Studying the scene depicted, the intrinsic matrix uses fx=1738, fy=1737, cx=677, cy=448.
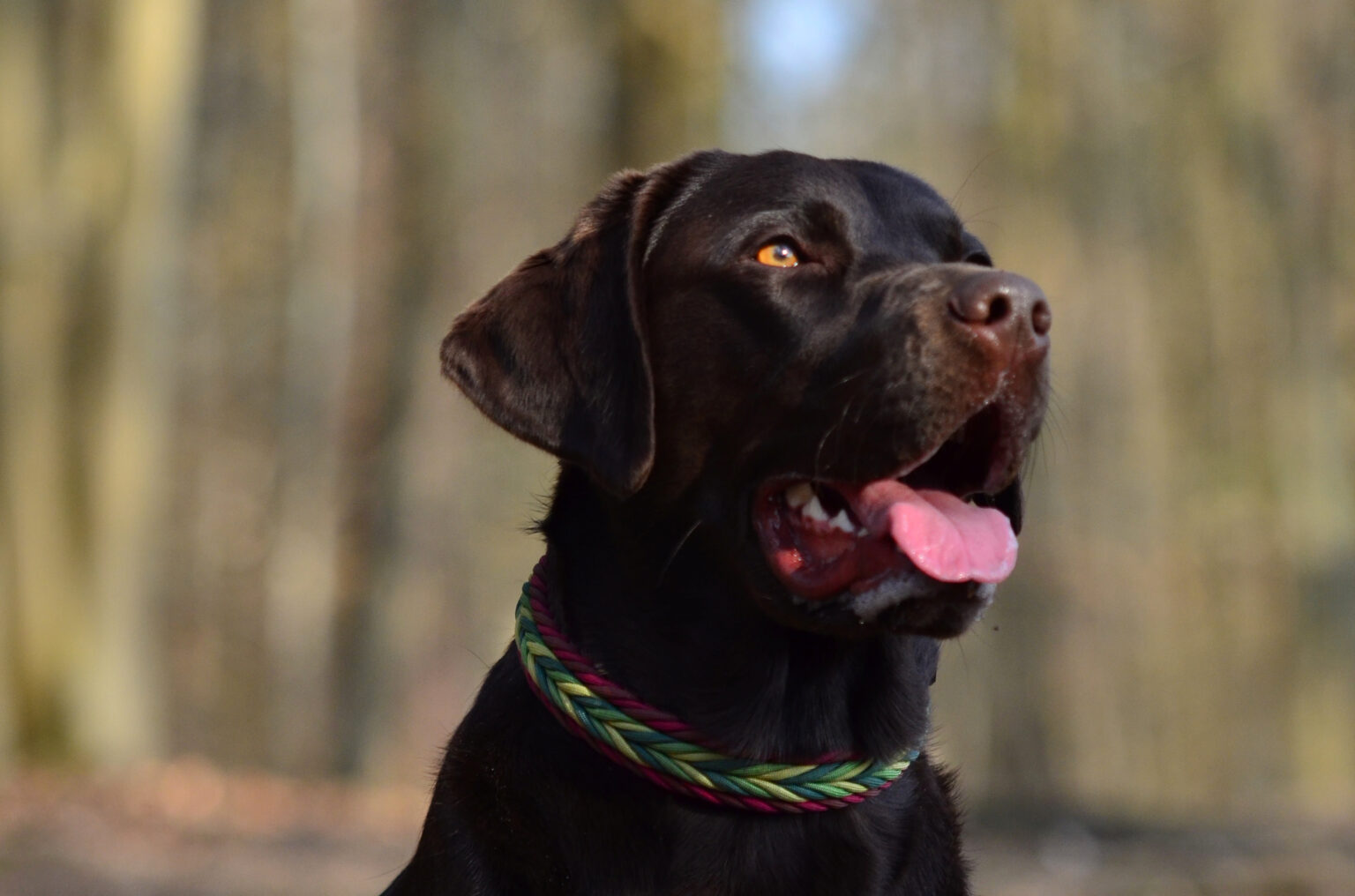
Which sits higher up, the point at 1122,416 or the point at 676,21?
the point at 676,21

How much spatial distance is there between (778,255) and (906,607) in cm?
87

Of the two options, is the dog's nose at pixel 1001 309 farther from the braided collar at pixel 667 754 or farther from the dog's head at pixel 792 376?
the braided collar at pixel 667 754

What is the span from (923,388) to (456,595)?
86.5ft

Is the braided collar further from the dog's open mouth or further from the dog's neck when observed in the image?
the dog's open mouth

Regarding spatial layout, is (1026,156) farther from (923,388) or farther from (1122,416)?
(923,388)

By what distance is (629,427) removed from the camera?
3.53 metres

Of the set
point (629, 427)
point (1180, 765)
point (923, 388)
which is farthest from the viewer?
point (1180, 765)

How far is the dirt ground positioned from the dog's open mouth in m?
4.66

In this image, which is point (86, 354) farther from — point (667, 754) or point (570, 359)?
point (667, 754)

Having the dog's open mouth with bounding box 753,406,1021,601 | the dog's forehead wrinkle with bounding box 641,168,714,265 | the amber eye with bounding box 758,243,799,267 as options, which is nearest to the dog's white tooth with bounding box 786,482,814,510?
the dog's open mouth with bounding box 753,406,1021,601

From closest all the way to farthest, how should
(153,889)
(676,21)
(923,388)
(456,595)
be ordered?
1. (923,388)
2. (153,889)
3. (676,21)
4. (456,595)

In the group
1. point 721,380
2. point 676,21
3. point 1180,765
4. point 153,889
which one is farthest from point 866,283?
point 1180,765

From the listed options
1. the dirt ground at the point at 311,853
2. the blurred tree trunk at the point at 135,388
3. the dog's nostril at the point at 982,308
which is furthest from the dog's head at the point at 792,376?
the blurred tree trunk at the point at 135,388

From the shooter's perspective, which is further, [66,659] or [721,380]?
[66,659]
